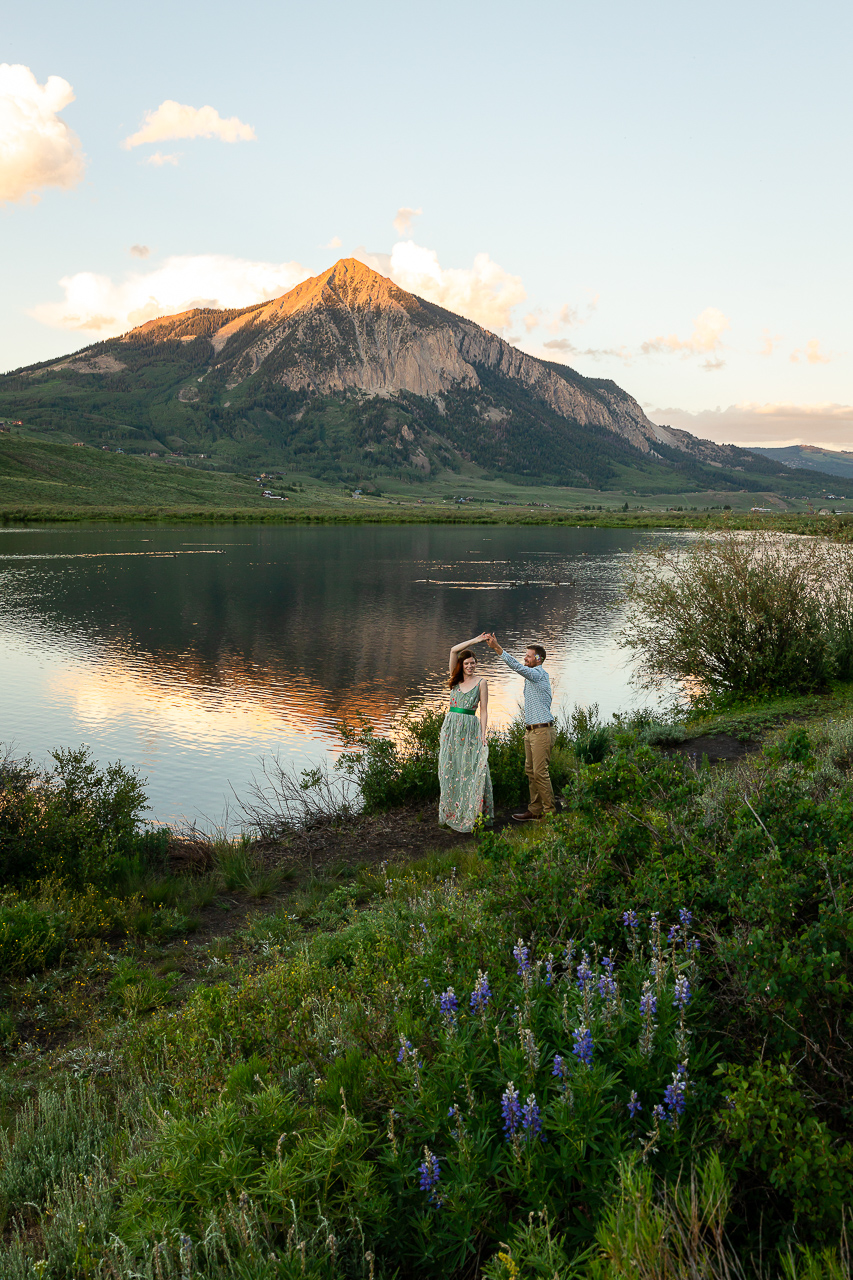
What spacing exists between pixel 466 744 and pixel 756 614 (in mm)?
10253

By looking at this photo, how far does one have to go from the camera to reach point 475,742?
10.1 metres

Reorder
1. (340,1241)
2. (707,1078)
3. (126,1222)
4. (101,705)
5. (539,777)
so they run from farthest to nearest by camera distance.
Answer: (101,705) → (539,777) → (707,1078) → (126,1222) → (340,1241)

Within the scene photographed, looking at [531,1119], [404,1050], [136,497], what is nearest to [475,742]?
[404,1050]

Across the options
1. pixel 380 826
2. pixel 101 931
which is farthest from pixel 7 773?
pixel 380 826

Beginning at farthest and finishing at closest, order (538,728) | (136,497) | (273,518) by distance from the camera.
→ (136,497) < (273,518) < (538,728)

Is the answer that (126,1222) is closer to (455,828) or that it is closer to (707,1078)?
(707,1078)

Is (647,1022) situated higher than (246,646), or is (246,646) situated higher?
(647,1022)

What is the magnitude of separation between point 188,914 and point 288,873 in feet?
5.37

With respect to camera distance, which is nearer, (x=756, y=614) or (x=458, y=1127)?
(x=458, y=1127)

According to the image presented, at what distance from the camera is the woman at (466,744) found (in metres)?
10.0

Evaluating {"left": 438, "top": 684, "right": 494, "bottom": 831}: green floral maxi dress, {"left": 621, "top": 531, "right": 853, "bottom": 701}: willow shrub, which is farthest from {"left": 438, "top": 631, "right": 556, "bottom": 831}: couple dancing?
{"left": 621, "top": 531, "right": 853, "bottom": 701}: willow shrub

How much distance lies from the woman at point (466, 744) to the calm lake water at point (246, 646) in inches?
205

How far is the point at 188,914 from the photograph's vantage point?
8.44m

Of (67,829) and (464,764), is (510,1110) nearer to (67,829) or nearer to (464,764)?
(464,764)
